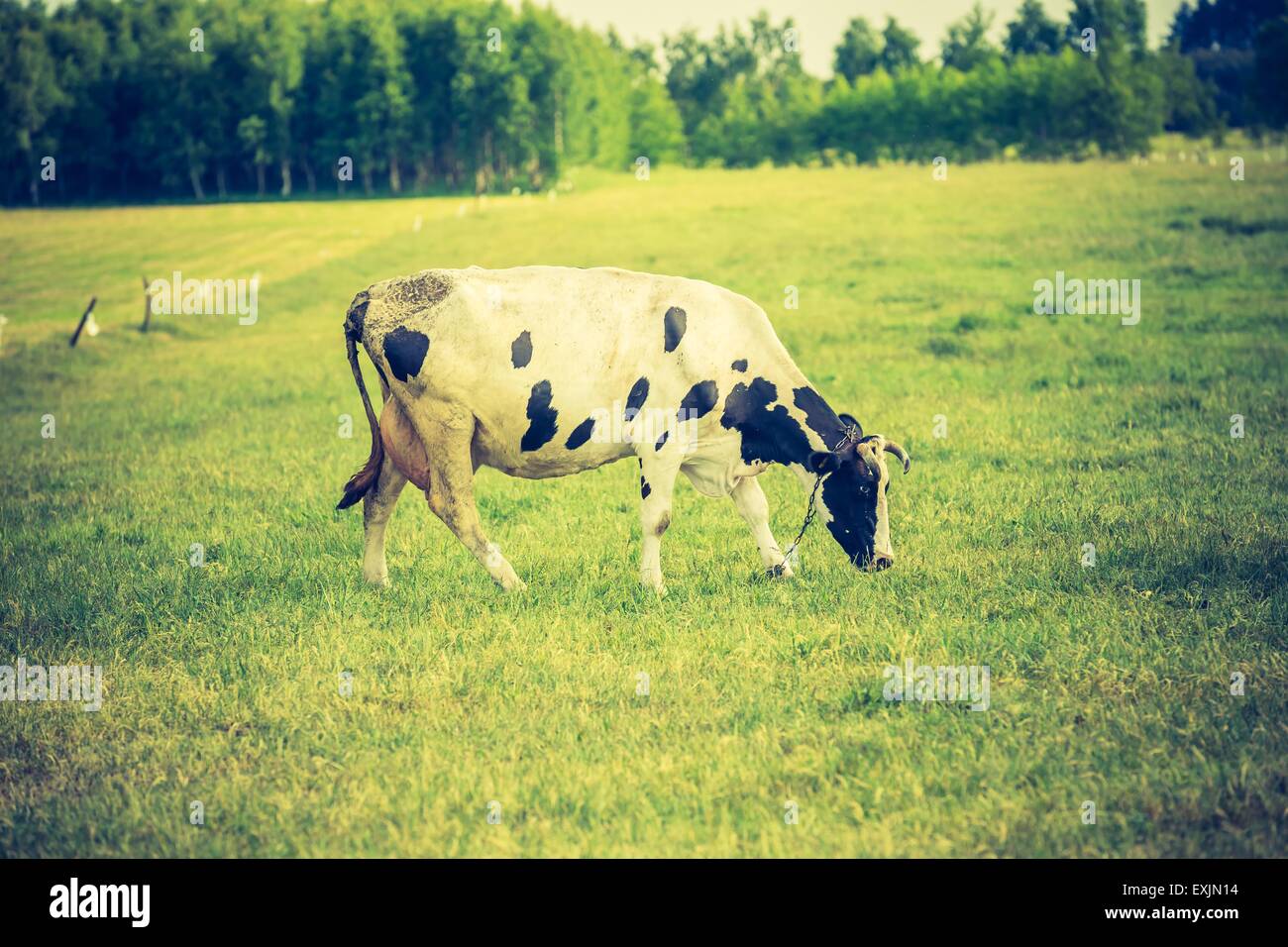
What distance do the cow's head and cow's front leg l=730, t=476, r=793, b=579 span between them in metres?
0.57

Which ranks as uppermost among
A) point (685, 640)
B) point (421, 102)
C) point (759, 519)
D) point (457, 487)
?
point (421, 102)

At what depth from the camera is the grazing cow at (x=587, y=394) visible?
8734mm

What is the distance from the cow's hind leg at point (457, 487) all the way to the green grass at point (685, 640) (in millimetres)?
240

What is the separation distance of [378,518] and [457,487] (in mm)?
885

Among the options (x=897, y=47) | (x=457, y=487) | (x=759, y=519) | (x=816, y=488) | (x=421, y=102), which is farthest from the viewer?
(x=897, y=47)

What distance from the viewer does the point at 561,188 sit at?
265 feet

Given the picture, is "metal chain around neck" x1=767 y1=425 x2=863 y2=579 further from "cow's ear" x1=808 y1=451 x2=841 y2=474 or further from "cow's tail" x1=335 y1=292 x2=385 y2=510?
"cow's tail" x1=335 y1=292 x2=385 y2=510

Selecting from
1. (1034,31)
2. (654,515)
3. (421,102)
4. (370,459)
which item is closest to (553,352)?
(654,515)

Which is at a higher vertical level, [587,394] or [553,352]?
[553,352]

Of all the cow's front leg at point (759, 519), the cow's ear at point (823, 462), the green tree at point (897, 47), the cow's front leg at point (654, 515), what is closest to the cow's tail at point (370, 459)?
the cow's front leg at point (654, 515)

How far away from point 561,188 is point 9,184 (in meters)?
46.2

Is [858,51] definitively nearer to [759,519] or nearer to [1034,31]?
[1034,31]

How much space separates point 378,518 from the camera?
9.27 m

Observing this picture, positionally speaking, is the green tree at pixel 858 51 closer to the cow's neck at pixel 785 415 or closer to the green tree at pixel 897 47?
the green tree at pixel 897 47
